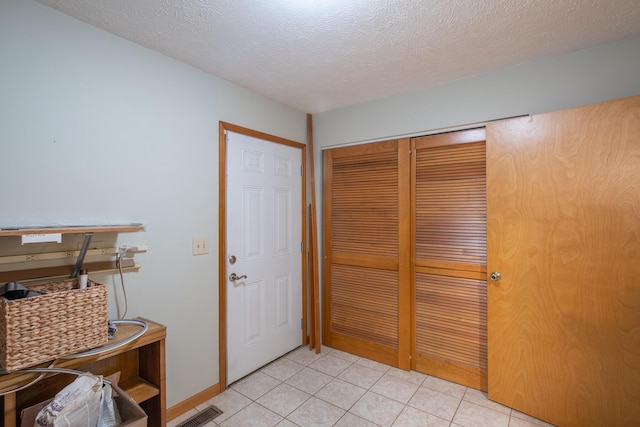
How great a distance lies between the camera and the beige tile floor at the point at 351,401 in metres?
1.99

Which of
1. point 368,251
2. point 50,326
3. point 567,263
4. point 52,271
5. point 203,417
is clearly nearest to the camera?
point 50,326

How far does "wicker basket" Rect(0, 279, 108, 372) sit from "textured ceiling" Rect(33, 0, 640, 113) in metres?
1.40

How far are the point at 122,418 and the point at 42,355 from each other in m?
0.40

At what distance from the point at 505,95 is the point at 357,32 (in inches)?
48.4

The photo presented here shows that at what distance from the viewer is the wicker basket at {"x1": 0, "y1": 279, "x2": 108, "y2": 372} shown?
3.72ft

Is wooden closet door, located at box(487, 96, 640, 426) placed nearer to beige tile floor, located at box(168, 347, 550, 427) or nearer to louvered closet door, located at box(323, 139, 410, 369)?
beige tile floor, located at box(168, 347, 550, 427)

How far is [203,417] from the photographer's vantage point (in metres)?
2.02

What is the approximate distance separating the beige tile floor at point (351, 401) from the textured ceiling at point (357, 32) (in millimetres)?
2378

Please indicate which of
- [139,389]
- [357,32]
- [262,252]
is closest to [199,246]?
[262,252]

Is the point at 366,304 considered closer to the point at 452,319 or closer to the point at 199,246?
the point at 452,319

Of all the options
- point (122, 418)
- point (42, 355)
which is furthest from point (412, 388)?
point (42, 355)

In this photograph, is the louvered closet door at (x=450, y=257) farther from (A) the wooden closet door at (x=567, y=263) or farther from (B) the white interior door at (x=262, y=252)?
(B) the white interior door at (x=262, y=252)

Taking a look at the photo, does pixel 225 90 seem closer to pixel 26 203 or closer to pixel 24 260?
pixel 26 203

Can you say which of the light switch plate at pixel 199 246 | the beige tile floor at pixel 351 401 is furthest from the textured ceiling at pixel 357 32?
the beige tile floor at pixel 351 401
